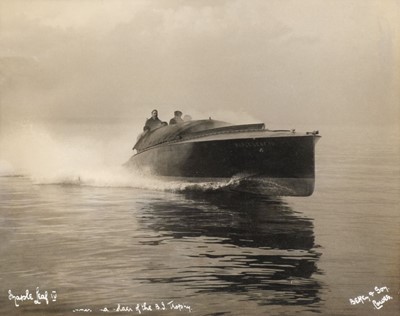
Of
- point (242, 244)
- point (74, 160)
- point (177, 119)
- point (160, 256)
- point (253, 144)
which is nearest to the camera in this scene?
point (160, 256)

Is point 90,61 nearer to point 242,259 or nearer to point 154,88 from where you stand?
point 154,88

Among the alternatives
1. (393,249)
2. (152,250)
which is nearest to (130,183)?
(152,250)
